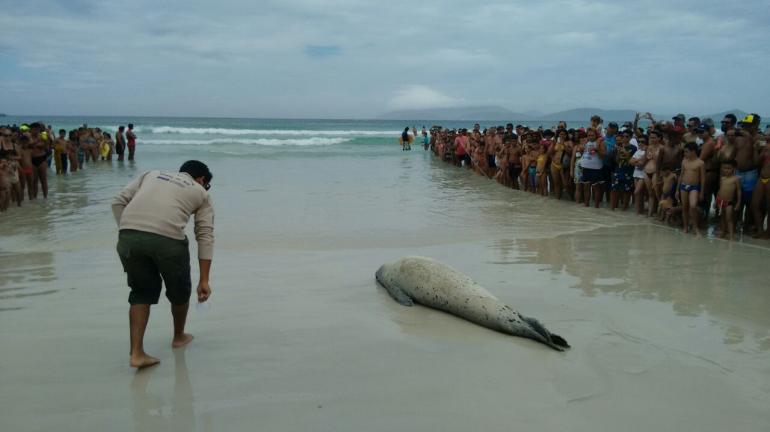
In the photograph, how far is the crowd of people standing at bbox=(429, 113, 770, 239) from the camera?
8766 mm

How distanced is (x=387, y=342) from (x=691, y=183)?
21.4 ft

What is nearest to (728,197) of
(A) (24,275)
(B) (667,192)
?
(B) (667,192)

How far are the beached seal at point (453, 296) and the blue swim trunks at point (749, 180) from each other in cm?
554

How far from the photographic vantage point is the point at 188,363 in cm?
418

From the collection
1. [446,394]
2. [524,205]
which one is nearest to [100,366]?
[446,394]

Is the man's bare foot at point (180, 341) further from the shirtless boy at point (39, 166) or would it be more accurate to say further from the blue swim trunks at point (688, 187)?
the shirtless boy at point (39, 166)

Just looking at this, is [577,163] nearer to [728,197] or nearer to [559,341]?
[728,197]

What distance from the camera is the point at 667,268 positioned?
7043 millimetres

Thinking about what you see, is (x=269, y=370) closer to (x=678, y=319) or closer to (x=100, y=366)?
(x=100, y=366)

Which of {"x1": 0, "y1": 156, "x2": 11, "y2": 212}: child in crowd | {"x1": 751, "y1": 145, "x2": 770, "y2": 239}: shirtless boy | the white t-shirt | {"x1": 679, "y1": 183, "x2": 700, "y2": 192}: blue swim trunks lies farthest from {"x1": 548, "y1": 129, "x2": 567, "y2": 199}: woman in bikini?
{"x1": 0, "y1": 156, "x2": 11, "y2": 212}: child in crowd

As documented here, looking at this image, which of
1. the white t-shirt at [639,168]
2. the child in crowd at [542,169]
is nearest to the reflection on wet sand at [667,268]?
the white t-shirt at [639,168]

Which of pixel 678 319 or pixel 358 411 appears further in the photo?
pixel 678 319

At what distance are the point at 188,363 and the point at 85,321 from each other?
1416mm

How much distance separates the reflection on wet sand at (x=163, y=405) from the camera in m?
3.35
